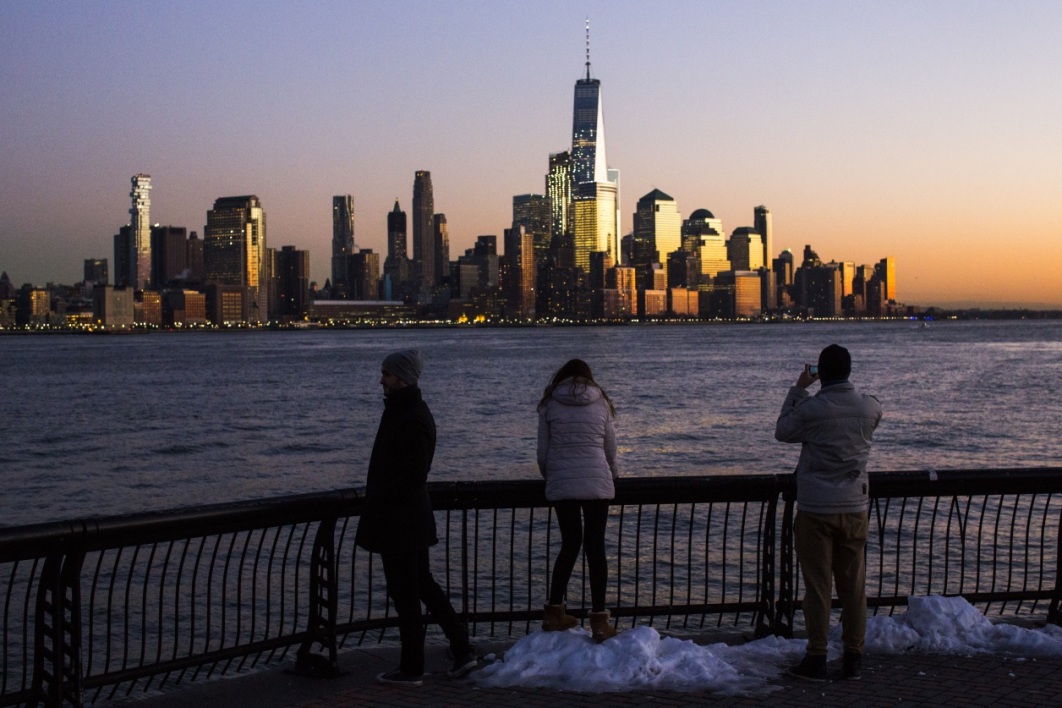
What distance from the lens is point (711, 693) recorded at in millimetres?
7004

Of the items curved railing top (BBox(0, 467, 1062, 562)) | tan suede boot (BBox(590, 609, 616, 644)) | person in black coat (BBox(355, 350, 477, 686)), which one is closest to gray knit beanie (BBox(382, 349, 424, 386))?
person in black coat (BBox(355, 350, 477, 686))

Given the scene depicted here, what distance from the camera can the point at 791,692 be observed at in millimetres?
7074

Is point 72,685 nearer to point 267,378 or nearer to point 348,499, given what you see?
point 348,499

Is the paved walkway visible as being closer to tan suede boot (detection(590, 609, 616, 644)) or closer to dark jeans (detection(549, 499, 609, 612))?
tan suede boot (detection(590, 609, 616, 644))

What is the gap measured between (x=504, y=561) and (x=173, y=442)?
2928 cm

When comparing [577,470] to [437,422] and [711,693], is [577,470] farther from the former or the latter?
[437,422]

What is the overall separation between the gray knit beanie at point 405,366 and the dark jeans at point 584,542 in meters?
1.42

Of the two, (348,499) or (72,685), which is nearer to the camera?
(72,685)

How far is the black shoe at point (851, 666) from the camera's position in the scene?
7.39 metres

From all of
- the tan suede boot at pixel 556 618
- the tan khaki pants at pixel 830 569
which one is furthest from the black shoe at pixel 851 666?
the tan suede boot at pixel 556 618

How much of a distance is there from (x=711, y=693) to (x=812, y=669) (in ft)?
2.47

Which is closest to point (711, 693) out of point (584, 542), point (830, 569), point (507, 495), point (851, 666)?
point (851, 666)

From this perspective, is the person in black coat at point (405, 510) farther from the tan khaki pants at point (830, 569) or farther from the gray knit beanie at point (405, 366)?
the tan khaki pants at point (830, 569)

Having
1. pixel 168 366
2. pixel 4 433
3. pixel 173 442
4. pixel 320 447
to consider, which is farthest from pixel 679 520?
pixel 168 366
